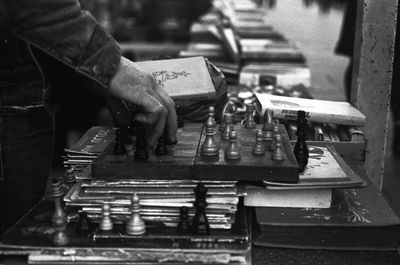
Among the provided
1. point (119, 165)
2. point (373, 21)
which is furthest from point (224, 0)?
point (119, 165)

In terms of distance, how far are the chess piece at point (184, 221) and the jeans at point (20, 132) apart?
2.11 ft

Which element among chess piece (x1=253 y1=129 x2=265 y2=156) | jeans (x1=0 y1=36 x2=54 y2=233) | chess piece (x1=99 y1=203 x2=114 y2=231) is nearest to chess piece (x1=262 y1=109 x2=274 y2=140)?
chess piece (x1=253 y1=129 x2=265 y2=156)

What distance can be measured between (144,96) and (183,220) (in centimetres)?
30

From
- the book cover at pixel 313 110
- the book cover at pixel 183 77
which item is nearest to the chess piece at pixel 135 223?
the book cover at pixel 183 77

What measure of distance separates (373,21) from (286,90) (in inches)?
27.3

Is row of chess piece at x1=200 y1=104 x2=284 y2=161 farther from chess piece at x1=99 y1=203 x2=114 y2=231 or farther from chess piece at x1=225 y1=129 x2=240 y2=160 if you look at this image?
chess piece at x1=99 y1=203 x2=114 y2=231

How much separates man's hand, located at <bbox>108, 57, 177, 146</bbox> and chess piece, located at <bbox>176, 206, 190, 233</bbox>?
23cm

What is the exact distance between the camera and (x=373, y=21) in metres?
2.39

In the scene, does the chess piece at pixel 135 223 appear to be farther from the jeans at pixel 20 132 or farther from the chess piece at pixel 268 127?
the jeans at pixel 20 132

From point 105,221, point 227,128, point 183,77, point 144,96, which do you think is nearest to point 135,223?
point 105,221

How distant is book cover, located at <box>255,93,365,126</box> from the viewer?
82.5 inches

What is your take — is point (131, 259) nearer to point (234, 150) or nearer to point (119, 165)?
point (119, 165)

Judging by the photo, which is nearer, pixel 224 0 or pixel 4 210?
pixel 4 210

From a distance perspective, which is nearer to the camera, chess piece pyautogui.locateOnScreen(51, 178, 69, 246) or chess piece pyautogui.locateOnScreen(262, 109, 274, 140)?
chess piece pyautogui.locateOnScreen(51, 178, 69, 246)
